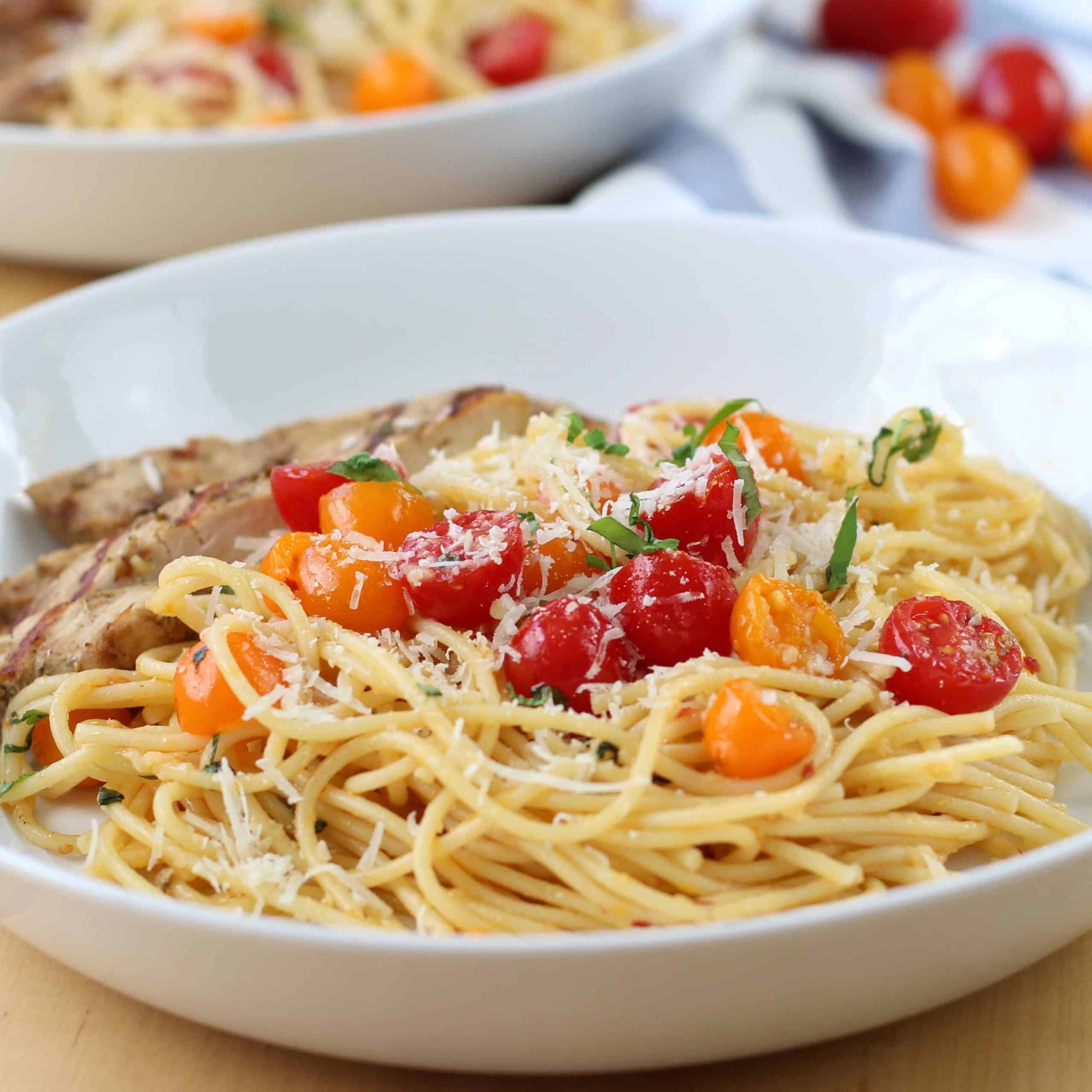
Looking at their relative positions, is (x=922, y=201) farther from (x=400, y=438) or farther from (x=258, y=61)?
(x=400, y=438)

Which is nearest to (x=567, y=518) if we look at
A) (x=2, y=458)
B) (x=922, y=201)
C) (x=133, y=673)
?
(x=133, y=673)

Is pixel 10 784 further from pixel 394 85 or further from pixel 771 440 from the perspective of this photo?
pixel 394 85

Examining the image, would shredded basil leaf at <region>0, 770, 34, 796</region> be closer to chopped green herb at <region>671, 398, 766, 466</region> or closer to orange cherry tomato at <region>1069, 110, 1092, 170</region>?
chopped green herb at <region>671, 398, 766, 466</region>

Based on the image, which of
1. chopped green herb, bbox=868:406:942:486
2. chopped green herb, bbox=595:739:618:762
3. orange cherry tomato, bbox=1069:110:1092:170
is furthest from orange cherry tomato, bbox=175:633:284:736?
orange cherry tomato, bbox=1069:110:1092:170

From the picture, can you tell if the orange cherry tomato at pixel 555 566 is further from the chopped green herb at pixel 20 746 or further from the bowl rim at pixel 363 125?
the bowl rim at pixel 363 125

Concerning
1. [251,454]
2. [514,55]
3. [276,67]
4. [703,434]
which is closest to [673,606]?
[703,434]

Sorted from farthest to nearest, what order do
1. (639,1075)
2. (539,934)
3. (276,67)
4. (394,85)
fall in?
(276,67), (394,85), (539,934), (639,1075)

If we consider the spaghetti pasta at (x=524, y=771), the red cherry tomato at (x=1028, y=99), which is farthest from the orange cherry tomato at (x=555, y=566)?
the red cherry tomato at (x=1028, y=99)
